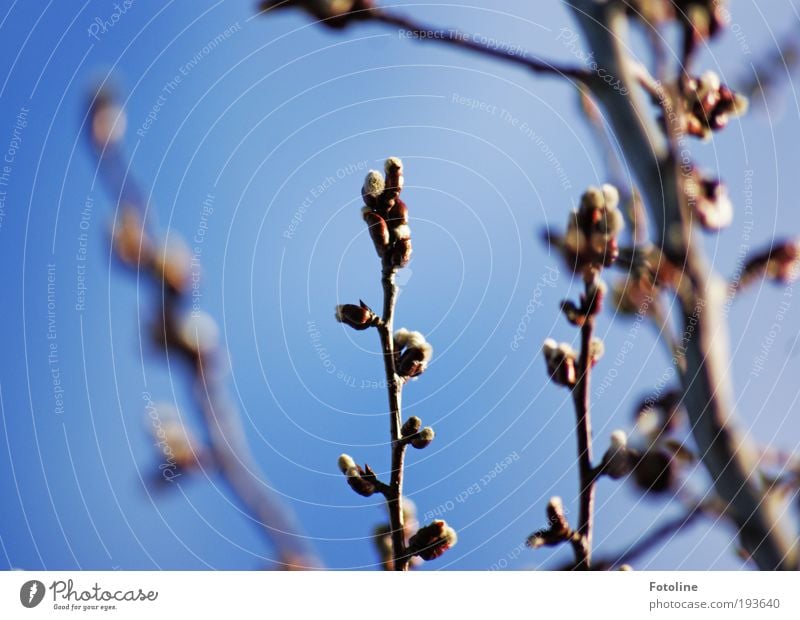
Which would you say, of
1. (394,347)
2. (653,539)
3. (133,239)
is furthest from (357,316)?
(653,539)

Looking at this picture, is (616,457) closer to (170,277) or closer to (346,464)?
(346,464)

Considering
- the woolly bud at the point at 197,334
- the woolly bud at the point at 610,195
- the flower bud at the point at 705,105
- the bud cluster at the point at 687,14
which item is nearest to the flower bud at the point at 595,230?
the woolly bud at the point at 610,195

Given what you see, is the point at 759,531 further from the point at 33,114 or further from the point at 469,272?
the point at 33,114

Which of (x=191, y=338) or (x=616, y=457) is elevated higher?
(x=191, y=338)

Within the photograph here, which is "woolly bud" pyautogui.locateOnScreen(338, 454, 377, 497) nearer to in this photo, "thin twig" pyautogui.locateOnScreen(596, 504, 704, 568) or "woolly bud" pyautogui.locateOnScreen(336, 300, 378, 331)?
"woolly bud" pyautogui.locateOnScreen(336, 300, 378, 331)

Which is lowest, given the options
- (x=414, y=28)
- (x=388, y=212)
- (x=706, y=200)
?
(x=388, y=212)

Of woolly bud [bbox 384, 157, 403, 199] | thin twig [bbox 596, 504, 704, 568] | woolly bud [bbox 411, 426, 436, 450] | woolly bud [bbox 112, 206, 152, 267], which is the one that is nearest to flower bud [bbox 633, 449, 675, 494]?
thin twig [bbox 596, 504, 704, 568]

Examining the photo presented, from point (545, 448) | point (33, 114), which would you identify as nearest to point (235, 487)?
point (545, 448)
